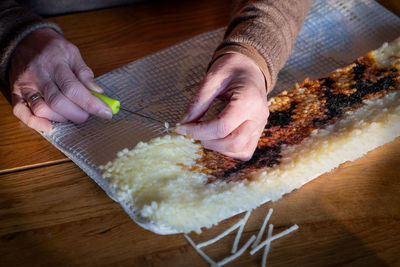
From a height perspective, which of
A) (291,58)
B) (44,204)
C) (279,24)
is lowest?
(44,204)

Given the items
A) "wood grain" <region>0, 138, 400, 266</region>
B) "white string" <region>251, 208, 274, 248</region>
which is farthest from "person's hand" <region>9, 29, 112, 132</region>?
"white string" <region>251, 208, 274, 248</region>

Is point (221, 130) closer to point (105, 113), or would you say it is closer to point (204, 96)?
point (204, 96)

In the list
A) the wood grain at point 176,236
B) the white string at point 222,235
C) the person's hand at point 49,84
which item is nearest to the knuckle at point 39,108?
the person's hand at point 49,84

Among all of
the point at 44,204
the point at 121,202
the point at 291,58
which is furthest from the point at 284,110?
the point at 44,204

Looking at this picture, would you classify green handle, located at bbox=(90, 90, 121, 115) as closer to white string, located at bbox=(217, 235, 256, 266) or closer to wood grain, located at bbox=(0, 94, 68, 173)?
wood grain, located at bbox=(0, 94, 68, 173)

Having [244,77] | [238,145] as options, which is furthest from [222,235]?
[244,77]

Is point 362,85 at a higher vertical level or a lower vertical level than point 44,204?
higher

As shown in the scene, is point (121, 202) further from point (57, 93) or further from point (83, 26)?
point (83, 26)
